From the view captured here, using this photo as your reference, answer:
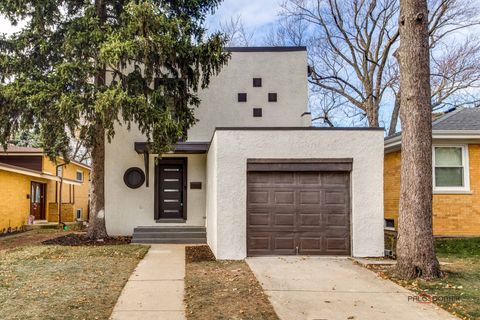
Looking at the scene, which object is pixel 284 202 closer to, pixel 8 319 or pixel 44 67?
pixel 8 319

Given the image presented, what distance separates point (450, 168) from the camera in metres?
11.6

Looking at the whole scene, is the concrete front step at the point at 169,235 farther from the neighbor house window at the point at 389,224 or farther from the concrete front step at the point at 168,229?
the neighbor house window at the point at 389,224

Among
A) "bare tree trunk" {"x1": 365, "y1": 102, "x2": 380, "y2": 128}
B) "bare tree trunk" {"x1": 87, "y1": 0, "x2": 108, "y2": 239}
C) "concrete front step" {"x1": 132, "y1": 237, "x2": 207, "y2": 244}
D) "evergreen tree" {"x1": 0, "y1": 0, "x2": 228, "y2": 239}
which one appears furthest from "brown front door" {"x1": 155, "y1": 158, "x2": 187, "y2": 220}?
"bare tree trunk" {"x1": 365, "y1": 102, "x2": 380, "y2": 128}

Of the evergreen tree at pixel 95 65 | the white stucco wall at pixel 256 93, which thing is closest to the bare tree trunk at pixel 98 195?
the evergreen tree at pixel 95 65

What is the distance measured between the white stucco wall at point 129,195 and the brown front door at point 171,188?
172 millimetres

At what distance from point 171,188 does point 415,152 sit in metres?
8.45

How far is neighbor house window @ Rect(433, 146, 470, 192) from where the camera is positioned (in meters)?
11.6

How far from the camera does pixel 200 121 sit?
556 inches

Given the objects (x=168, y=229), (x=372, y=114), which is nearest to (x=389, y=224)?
(x=168, y=229)

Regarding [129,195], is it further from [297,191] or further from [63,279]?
[63,279]

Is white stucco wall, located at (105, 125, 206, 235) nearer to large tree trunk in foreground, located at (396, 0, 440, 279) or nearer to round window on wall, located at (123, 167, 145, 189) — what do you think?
round window on wall, located at (123, 167, 145, 189)

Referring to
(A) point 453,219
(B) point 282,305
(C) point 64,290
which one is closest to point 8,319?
(C) point 64,290

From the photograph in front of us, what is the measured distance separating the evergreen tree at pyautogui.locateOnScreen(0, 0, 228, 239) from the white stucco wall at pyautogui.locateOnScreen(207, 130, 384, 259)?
230 centimetres

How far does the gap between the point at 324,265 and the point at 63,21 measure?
9974mm
